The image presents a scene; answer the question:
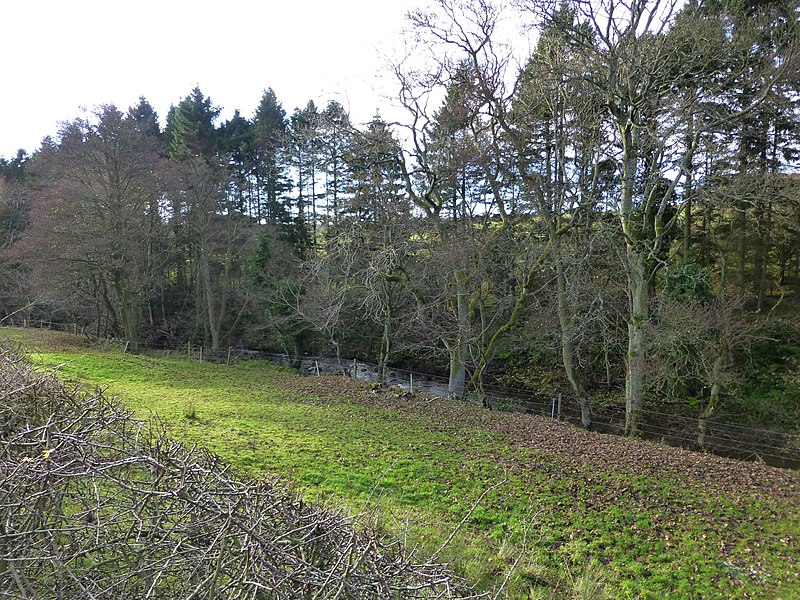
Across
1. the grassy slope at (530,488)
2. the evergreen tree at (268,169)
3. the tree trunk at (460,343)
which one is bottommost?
the grassy slope at (530,488)

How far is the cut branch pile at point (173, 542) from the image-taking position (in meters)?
2.08

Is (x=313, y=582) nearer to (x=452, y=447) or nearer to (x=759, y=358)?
(x=452, y=447)

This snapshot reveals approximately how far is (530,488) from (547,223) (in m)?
9.13

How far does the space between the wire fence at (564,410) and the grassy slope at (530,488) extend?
142 inches

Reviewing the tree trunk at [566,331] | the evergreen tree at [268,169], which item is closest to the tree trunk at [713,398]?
the tree trunk at [566,331]

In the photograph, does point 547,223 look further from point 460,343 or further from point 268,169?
point 268,169

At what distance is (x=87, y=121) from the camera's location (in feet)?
61.6

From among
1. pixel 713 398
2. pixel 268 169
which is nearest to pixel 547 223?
pixel 713 398

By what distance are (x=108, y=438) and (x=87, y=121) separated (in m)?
20.2

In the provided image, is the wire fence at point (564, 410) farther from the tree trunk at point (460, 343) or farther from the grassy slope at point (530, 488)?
the grassy slope at point (530, 488)

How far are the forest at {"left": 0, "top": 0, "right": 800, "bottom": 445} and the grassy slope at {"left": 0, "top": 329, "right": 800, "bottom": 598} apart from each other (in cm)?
441

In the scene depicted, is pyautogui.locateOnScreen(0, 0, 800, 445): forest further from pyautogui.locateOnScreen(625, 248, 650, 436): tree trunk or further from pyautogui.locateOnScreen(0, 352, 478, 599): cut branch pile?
pyautogui.locateOnScreen(0, 352, 478, 599): cut branch pile

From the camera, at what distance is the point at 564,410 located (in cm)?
1820

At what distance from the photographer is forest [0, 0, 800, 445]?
468 inches
